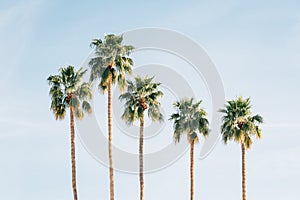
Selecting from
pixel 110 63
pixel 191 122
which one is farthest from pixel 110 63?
pixel 191 122

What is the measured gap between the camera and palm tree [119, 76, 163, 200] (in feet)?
A: 214

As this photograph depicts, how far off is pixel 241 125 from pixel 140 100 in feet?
38.4

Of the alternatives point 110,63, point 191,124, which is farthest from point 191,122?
point 110,63

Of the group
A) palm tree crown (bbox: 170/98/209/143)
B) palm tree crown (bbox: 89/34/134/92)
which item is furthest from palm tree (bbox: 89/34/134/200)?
palm tree crown (bbox: 170/98/209/143)

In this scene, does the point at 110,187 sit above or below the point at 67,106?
below

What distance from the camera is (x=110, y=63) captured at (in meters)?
64.9

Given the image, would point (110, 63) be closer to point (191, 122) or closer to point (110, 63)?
point (110, 63)

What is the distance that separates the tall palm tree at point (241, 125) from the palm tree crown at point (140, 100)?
25.1 feet

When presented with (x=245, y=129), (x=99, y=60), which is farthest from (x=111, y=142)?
(x=245, y=129)

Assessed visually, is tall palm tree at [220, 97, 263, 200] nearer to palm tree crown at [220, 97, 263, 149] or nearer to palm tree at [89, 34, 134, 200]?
palm tree crown at [220, 97, 263, 149]

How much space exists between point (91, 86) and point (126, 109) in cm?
505

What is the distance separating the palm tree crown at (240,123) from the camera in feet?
217

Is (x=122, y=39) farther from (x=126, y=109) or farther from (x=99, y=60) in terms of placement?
(x=126, y=109)

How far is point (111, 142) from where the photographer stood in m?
63.4
